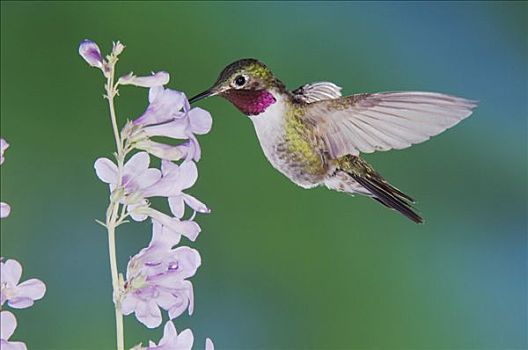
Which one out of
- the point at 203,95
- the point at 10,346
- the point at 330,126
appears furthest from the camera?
the point at 330,126

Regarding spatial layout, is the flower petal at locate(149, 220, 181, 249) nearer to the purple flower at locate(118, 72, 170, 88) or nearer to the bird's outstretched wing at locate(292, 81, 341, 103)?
the purple flower at locate(118, 72, 170, 88)

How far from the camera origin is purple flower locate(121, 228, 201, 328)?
526 mm

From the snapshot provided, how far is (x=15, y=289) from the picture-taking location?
1.67ft

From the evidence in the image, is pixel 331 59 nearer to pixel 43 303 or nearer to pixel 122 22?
pixel 122 22

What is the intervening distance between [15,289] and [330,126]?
340mm

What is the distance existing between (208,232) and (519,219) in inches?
25.9

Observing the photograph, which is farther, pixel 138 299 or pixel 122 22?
pixel 122 22

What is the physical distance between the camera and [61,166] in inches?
68.1

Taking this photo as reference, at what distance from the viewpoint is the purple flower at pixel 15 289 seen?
0.50 m

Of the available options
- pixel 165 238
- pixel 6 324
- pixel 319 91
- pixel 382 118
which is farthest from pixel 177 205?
pixel 319 91

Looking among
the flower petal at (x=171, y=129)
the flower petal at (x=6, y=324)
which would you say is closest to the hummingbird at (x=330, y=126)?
the flower petal at (x=171, y=129)

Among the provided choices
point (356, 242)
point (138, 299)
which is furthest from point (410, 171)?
point (138, 299)

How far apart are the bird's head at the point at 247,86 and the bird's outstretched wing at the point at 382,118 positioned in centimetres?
5

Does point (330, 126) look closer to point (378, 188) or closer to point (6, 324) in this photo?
point (378, 188)
